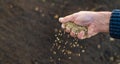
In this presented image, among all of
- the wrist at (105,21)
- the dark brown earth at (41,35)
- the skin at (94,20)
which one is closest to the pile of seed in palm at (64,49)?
the dark brown earth at (41,35)

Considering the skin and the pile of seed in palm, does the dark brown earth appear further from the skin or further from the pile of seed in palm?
the skin

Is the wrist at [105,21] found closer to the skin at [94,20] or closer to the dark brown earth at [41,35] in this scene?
the skin at [94,20]

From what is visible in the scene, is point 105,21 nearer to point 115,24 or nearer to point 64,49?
point 115,24

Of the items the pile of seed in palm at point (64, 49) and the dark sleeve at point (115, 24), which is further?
the pile of seed in palm at point (64, 49)

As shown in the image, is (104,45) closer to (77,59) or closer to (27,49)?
(77,59)

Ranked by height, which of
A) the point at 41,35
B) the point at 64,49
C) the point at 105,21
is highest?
the point at 105,21

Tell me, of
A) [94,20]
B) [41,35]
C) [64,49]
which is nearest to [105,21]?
[94,20]

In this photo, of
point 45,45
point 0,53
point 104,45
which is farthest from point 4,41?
point 104,45
